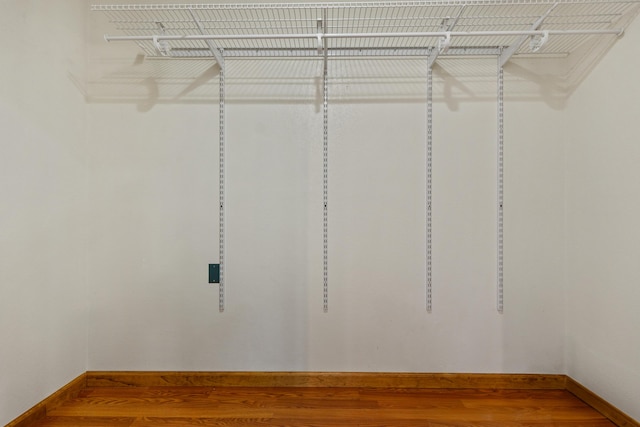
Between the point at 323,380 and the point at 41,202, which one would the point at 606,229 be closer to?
the point at 323,380

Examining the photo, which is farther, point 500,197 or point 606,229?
point 500,197

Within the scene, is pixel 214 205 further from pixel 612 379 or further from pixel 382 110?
pixel 612 379

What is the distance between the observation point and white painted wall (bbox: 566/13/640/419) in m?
1.61

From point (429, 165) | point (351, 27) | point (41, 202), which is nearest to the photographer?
point (41, 202)

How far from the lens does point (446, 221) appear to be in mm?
2041

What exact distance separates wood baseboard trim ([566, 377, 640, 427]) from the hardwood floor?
30mm

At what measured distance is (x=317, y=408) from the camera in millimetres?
1813

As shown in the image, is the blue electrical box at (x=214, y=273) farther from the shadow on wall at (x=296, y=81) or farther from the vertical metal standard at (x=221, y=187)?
the shadow on wall at (x=296, y=81)

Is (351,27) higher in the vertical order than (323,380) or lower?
higher

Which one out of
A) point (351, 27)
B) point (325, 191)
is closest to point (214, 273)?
point (325, 191)

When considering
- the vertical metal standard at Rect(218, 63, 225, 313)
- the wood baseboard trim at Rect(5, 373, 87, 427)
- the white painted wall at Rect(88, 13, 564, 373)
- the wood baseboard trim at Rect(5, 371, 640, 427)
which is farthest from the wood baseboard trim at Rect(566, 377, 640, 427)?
the wood baseboard trim at Rect(5, 373, 87, 427)

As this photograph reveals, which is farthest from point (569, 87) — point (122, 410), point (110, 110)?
point (122, 410)

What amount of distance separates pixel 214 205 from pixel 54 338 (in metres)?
1.10

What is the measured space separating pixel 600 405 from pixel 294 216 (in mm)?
1949
